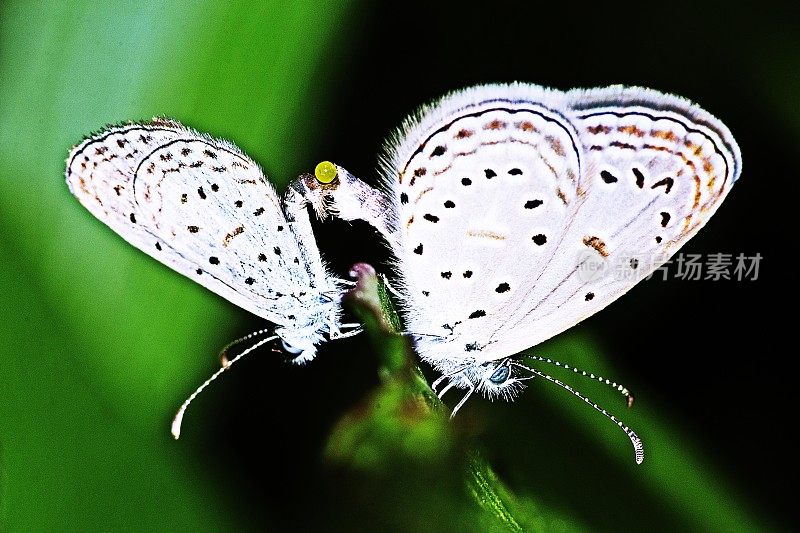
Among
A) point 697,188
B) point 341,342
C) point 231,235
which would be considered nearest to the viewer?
point 697,188

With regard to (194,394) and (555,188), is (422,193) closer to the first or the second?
(555,188)

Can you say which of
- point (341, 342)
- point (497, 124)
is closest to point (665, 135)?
point (497, 124)

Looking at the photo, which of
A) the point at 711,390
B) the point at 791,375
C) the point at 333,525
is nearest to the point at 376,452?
the point at 333,525

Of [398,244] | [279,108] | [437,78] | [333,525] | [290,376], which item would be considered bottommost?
[333,525]

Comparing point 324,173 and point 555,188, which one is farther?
point 324,173

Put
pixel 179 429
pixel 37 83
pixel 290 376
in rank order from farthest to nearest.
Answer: pixel 290 376 → pixel 179 429 → pixel 37 83

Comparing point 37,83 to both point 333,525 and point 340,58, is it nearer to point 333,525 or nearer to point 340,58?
point 340,58

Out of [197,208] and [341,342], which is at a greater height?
[197,208]
